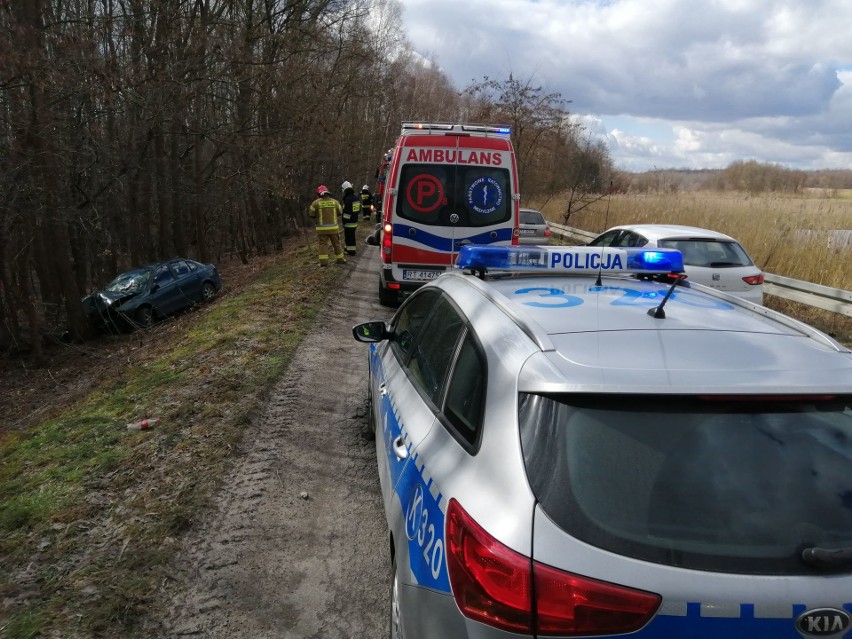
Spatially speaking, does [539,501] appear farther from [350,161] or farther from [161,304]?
[350,161]

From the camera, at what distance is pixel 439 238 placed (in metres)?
9.71

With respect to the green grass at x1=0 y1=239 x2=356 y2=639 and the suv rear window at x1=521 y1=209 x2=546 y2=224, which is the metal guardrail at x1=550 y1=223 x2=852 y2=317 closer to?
the green grass at x1=0 y1=239 x2=356 y2=639

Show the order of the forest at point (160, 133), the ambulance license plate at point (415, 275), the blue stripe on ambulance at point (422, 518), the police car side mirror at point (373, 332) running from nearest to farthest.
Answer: the blue stripe on ambulance at point (422, 518)
the police car side mirror at point (373, 332)
the ambulance license plate at point (415, 275)
the forest at point (160, 133)

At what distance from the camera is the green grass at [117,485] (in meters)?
3.29

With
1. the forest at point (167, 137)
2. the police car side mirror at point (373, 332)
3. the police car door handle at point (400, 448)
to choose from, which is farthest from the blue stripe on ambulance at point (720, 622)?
the forest at point (167, 137)

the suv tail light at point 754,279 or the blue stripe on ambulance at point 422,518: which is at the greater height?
the blue stripe on ambulance at point 422,518

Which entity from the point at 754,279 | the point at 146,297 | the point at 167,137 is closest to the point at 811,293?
the point at 754,279

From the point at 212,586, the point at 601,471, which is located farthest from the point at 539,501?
the point at 212,586

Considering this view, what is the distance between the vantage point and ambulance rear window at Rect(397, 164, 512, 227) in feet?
31.3

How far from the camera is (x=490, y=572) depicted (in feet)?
5.69

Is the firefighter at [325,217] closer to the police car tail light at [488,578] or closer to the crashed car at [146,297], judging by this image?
the crashed car at [146,297]

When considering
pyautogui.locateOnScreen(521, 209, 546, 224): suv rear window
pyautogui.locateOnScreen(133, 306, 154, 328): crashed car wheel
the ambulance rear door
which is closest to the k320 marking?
the ambulance rear door

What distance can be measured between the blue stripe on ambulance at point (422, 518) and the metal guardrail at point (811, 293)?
8.91m

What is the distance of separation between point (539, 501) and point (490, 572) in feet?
0.75
